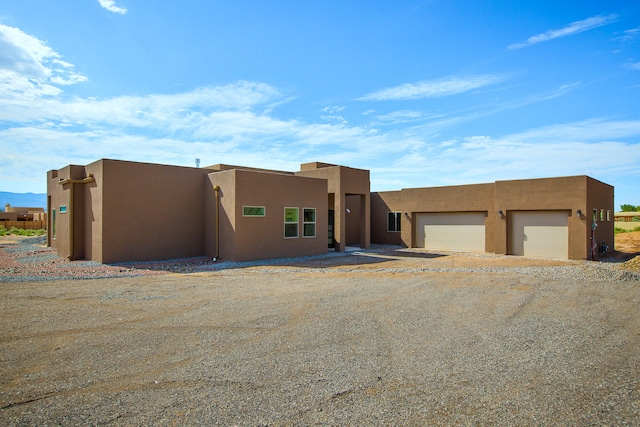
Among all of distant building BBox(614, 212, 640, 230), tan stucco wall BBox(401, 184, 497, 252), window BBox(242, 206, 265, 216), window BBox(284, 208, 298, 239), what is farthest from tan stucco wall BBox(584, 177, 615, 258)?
distant building BBox(614, 212, 640, 230)

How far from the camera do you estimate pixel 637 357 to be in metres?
4.95

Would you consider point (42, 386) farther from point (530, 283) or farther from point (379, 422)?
point (530, 283)

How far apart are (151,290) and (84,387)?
17.8 feet

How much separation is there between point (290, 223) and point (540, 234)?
35.1 ft

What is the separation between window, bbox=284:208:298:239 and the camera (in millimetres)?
16172

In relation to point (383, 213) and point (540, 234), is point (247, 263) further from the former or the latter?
point (540, 234)

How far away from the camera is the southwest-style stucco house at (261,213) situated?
14.5 metres

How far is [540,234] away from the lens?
18.1 metres

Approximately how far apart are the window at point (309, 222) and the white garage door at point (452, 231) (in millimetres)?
7674

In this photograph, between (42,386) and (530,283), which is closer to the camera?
(42,386)

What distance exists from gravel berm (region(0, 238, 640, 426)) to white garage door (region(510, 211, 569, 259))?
812cm

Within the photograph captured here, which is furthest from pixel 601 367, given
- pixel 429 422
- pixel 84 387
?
pixel 84 387

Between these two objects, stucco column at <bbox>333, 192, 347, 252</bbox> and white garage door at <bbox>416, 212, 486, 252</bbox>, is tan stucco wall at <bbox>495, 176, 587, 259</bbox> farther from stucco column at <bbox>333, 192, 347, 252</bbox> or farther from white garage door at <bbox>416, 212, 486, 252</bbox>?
stucco column at <bbox>333, 192, 347, 252</bbox>

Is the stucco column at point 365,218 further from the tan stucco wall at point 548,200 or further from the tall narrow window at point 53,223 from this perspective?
the tall narrow window at point 53,223
